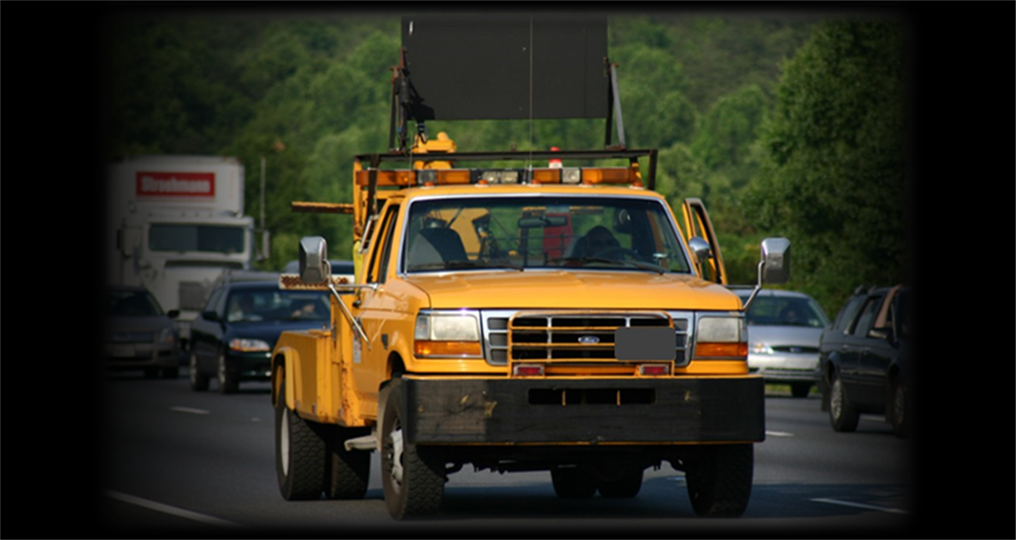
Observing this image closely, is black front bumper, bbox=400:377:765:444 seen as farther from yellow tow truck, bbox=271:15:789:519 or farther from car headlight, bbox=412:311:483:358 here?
car headlight, bbox=412:311:483:358

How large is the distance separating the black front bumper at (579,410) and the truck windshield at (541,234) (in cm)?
132

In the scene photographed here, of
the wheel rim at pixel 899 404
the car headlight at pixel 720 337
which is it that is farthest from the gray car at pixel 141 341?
the car headlight at pixel 720 337

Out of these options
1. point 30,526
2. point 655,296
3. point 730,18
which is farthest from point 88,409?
point 730,18

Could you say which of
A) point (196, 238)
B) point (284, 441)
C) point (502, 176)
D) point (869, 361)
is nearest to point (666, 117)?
point (196, 238)

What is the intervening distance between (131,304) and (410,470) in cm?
2634

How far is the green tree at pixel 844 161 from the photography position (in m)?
45.6

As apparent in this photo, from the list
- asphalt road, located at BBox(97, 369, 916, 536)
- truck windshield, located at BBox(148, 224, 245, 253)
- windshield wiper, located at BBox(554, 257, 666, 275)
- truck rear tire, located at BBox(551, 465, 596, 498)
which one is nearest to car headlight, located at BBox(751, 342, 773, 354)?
asphalt road, located at BBox(97, 369, 916, 536)

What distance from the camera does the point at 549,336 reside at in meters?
11.6

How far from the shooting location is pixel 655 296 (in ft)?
38.5

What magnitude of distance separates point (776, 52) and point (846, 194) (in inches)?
4646

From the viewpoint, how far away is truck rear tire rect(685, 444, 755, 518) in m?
12.1

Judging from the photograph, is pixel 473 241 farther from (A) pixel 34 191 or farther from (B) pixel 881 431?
(B) pixel 881 431

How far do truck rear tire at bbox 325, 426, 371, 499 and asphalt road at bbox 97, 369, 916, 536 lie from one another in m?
0.14

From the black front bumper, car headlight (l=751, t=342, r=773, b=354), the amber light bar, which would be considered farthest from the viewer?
car headlight (l=751, t=342, r=773, b=354)
